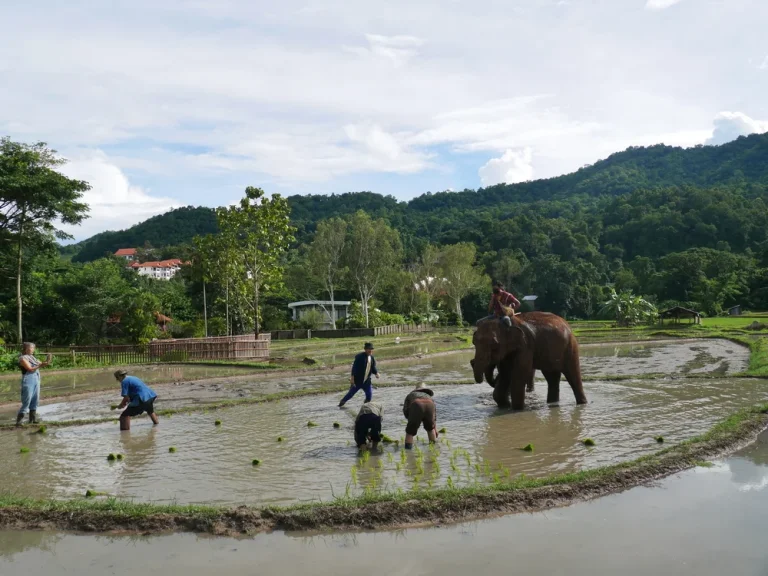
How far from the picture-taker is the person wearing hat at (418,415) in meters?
11.0

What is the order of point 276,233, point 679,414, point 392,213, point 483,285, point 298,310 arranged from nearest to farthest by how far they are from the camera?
point 679,414, point 276,233, point 298,310, point 483,285, point 392,213

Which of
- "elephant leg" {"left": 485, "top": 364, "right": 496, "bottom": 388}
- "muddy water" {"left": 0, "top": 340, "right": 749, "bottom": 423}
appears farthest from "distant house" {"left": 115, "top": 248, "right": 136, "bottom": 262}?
"elephant leg" {"left": 485, "top": 364, "right": 496, "bottom": 388}

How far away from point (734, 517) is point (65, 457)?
36.4 feet

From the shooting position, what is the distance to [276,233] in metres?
39.5

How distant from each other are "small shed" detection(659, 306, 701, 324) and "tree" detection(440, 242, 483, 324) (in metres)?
27.1

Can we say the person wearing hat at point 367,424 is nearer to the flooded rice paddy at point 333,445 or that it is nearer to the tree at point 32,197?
the flooded rice paddy at point 333,445

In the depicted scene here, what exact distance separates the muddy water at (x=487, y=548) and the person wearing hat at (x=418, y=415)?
3569 millimetres

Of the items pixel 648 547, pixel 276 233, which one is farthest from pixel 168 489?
pixel 276 233

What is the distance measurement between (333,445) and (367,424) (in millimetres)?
1097

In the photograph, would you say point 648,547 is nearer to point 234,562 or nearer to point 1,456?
point 234,562

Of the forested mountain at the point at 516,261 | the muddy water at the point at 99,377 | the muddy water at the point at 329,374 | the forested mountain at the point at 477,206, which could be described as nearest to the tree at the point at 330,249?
the forested mountain at the point at 516,261

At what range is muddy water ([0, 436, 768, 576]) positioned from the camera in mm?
6340

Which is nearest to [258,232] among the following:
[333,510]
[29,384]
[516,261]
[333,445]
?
[29,384]

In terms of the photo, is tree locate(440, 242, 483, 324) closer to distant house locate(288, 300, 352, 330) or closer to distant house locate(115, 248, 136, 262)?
distant house locate(288, 300, 352, 330)
